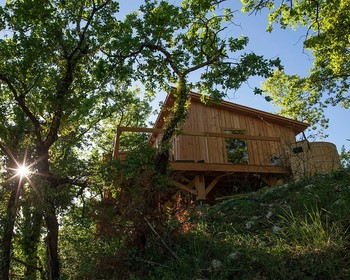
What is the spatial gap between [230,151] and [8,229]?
33.7 ft

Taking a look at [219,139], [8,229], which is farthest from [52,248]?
[219,139]

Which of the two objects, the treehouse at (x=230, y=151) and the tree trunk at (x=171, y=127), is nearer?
the tree trunk at (x=171, y=127)

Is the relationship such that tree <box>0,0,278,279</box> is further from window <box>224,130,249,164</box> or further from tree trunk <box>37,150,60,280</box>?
window <box>224,130,249,164</box>

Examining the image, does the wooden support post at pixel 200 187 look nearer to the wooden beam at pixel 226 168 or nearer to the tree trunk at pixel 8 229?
the wooden beam at pixel 226 168

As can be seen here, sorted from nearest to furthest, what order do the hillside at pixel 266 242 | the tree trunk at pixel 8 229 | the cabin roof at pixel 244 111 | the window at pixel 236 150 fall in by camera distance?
the hillside at pixel 266 242
the tree trunk at pixel 8 229
the cabin roof at pixel 244 111
the window at pixel 236 150

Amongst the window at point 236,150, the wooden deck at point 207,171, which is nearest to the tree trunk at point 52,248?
the wooden deck at point 207,171

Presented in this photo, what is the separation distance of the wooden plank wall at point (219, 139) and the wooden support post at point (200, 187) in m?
1.94

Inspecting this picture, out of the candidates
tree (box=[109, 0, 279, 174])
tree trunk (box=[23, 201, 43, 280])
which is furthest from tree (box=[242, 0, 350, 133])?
tree trunk (box=[23, 201, 43, 280])

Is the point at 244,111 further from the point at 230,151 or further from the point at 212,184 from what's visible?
the point at 212,184

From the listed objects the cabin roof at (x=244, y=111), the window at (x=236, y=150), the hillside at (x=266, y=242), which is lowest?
the hillside at (x=266, y=242)

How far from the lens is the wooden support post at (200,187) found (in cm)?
1143

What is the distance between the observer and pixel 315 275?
12.4 ft

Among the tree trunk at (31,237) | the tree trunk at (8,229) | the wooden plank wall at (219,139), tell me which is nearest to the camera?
the tree trunk at (8,229)

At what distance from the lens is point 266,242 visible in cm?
498
